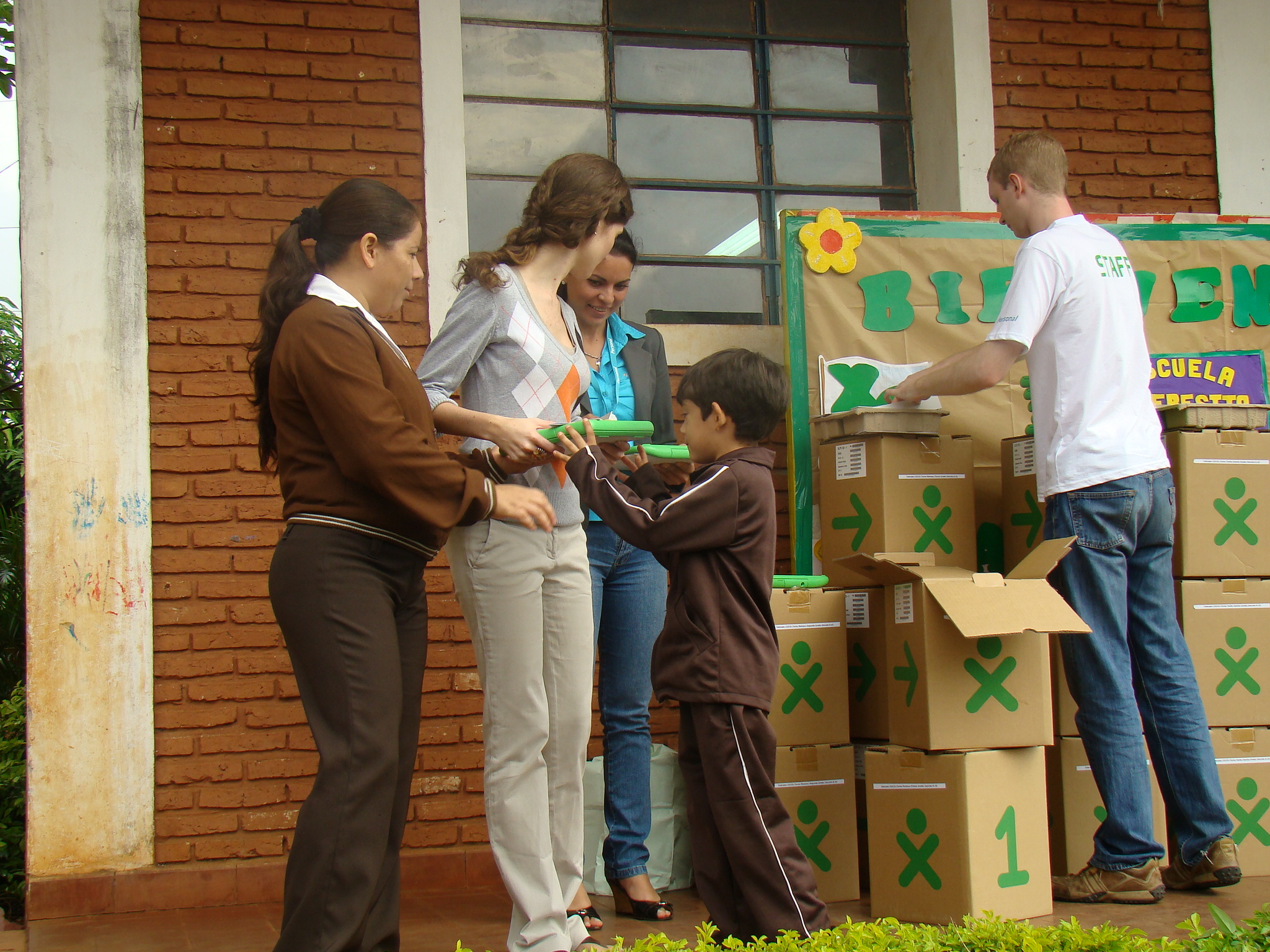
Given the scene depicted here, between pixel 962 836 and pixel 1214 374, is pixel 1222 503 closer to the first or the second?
pixel 1214 374

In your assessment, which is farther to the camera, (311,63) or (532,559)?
(311,63)

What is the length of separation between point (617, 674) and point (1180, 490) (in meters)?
1.86

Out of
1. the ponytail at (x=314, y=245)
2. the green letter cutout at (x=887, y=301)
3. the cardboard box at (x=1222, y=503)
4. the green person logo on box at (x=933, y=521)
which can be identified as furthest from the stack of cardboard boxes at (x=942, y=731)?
the ponytail at (x=314, y=245)

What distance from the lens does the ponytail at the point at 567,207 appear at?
107 inches

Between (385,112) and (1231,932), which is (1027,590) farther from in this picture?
(385,112)

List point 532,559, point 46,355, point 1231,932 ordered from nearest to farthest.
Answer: point 1231,932
point 532,559
point 46,355

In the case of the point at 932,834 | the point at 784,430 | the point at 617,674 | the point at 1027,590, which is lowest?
the point at 932,834

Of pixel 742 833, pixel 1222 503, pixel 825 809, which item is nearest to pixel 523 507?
pixel 742 833

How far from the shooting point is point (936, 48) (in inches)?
183

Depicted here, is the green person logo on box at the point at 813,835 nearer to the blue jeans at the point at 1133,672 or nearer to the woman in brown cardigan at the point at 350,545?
the blue jeans at the point at 1133,672

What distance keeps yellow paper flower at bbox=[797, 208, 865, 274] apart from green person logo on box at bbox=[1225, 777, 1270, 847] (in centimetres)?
217

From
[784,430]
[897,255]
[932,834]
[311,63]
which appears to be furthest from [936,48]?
[932,834]

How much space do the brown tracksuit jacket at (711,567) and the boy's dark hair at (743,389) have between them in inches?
6.0

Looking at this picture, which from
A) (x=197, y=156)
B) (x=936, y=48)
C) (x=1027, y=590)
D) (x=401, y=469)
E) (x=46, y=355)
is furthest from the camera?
(x=936, y=48)
